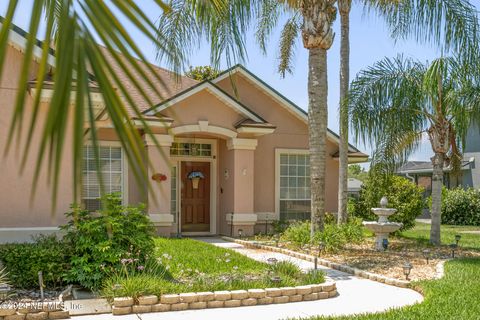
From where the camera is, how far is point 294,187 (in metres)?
19.1

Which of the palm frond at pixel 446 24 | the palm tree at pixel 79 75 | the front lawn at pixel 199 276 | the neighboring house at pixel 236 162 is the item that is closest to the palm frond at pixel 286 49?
the neighboring house at pixel 236 162

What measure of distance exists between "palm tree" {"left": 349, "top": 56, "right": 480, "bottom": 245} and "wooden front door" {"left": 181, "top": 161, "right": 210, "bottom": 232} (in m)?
6.45

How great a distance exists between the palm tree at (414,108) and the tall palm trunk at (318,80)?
932 mm

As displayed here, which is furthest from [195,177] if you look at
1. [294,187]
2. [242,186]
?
[294,187]

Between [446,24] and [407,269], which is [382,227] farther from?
[446,24]

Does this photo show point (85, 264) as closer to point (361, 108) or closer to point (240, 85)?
point (361, 108)

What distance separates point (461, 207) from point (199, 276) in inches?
839

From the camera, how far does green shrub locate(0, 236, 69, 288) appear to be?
8.32 meters

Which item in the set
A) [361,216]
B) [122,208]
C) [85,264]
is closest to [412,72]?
[361,216]

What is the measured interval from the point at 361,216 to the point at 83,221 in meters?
11.6

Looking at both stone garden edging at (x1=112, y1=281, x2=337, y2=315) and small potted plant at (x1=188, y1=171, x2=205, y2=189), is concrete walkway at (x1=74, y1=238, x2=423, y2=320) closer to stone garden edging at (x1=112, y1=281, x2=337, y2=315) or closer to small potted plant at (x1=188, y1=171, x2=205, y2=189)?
stone garden edging at (x1=112, y1=281, x2=337, y2=315)

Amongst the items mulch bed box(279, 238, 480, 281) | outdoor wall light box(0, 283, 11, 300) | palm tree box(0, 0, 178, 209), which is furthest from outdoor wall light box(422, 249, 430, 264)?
palm tree box(0, 0, 178, 209)

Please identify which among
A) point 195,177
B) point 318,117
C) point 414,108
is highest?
point 414,108

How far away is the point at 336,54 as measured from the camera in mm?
16922
